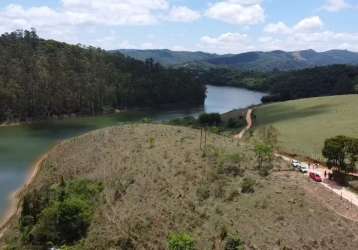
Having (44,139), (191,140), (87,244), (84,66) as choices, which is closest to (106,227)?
(87,244)

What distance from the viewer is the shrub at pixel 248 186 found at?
46.2 meters

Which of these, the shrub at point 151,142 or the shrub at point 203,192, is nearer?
the shrub at point 203,192

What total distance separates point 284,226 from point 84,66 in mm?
159166

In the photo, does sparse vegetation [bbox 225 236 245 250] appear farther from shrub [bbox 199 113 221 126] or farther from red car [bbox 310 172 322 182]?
shrub [bbox 199 113 221 126]

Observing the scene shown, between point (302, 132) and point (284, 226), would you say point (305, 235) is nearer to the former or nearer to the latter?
point (284, 226)

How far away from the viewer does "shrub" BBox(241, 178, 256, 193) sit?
4622 cm

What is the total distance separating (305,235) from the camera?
3778cm

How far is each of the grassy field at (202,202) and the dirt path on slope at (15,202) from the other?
2.47 metres


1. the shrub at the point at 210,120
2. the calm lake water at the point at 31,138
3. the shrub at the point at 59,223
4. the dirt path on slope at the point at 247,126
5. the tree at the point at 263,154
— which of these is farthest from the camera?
the shrub at the point at 210,120

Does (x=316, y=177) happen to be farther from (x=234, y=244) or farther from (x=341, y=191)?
(x=234, y=244)

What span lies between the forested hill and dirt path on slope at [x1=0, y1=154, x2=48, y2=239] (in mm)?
68070

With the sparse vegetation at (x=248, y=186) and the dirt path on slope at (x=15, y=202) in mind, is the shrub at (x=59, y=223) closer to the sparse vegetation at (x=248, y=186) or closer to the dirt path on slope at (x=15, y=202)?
the dirt path on slope at (x=15, y=202)

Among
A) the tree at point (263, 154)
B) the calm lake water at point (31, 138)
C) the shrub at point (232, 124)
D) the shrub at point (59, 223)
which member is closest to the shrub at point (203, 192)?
the tree at point (263, 154)

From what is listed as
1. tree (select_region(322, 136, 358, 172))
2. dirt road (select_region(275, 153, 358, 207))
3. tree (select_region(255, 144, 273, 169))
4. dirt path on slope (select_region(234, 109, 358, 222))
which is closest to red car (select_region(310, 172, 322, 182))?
dirt road (select_region(275, 153, 358, 207))
